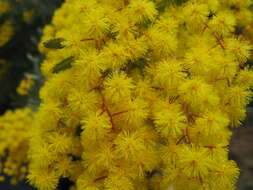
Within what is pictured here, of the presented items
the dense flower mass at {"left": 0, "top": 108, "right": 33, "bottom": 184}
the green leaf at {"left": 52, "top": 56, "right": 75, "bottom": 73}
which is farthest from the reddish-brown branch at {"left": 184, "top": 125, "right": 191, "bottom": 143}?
the dense flower mass at {"left": 0, "top": 108, "right": 33, "bottom": 184}

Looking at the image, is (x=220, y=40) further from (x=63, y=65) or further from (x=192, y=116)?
(x=63, y=65)

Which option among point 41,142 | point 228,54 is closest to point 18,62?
point 41,142

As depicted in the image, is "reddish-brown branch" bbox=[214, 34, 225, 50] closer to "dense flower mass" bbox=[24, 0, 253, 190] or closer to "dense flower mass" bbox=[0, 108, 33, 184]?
"dense flower mass" bbox=[24, 0, 253, 190]

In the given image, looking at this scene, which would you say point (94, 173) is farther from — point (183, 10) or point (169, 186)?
point (183, 10)

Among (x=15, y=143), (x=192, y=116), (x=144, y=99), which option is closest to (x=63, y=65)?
(x=144, y=99)

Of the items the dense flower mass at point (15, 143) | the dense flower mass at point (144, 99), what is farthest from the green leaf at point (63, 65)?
the dense flower mass at point (15, 143)
